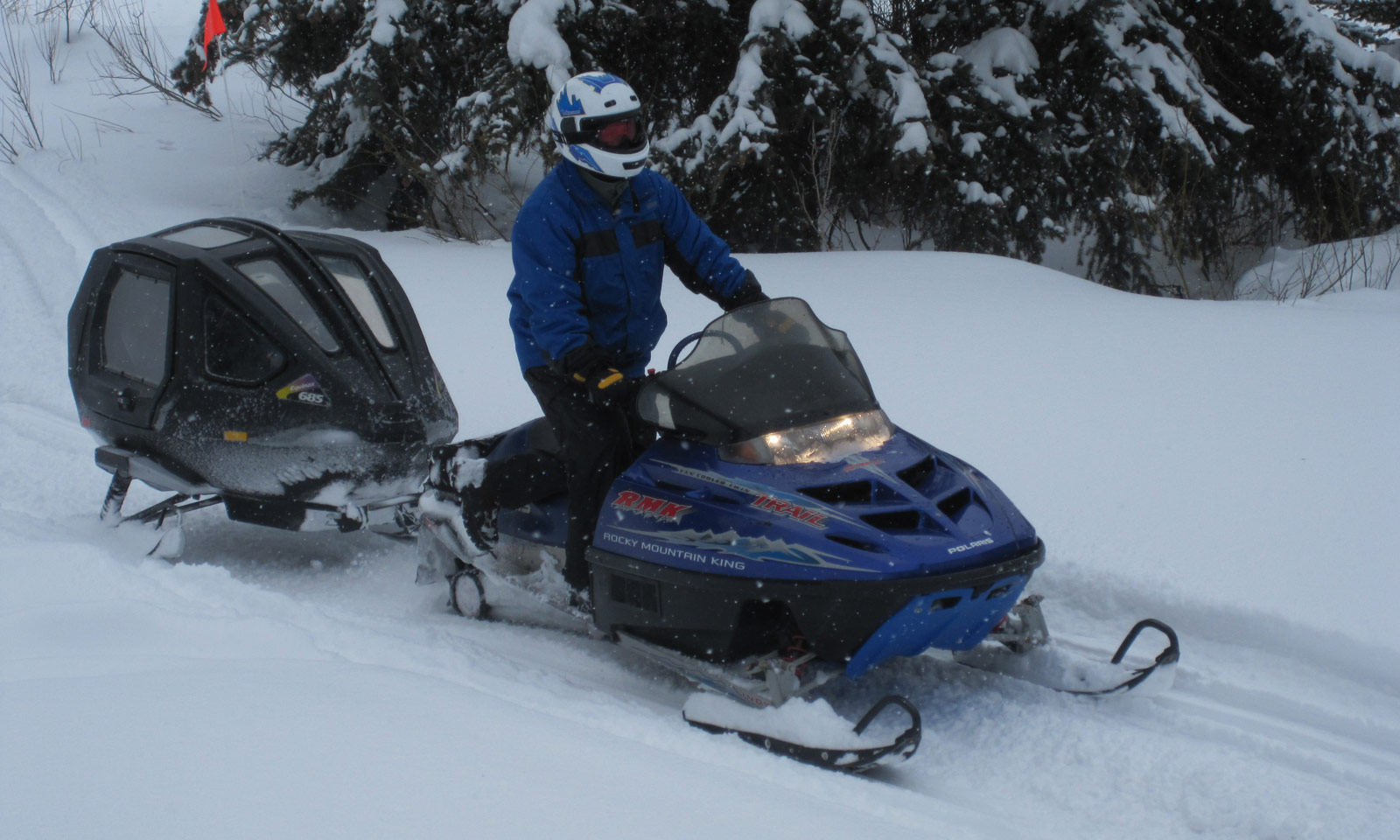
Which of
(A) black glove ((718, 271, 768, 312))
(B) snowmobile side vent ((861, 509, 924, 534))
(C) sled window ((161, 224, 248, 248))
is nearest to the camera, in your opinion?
(B) snowmobile side vent ((861, 509, 924, 534))

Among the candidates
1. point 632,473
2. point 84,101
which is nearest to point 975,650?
point 632,473

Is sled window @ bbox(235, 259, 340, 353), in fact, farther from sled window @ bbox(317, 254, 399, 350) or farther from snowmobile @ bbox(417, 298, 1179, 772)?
snowmobile @ bbox(417, 298, 1179, 772)

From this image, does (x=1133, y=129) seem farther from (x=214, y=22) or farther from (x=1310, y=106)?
(x=214, y=22)

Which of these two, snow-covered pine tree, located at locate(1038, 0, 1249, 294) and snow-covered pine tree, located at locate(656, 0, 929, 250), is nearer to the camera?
snow-covered pine tree, located at locate(656, 0, 929, 250)

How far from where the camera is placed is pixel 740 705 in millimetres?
2639

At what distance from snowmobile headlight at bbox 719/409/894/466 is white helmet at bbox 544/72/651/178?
90 centimetres

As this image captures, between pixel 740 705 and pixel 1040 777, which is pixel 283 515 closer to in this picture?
pixel 740 705

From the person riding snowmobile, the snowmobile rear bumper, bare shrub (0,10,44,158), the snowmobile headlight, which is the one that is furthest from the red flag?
the snowmobile headlight

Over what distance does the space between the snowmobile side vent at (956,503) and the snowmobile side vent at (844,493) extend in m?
0.19

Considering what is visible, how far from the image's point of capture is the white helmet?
2928 mm

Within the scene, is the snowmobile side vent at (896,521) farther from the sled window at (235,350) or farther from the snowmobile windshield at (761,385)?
the sled window at (235,350)

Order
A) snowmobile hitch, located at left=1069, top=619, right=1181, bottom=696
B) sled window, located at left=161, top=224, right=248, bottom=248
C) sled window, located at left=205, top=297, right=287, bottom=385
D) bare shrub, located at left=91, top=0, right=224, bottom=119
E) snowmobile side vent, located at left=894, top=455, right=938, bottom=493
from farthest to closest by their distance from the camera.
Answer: bare shrub, located at left=91, top=0, right=224, bottom=119, sled window, located at left=161, top=224, right=248, bottom=248, sled window, located at left=205, top=297, right=287, bottom=385, snowmobile hitch, located at left=1069, top=619, right=1181, bottom=696, snowmobile side vent, located at left=894, top=455, right=938, bottom=493

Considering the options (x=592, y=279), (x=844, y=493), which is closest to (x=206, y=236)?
(x=592, y=279)

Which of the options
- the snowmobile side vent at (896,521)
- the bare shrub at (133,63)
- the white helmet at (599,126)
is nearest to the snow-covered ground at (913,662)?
the snowmobile side vent at (896,521)
